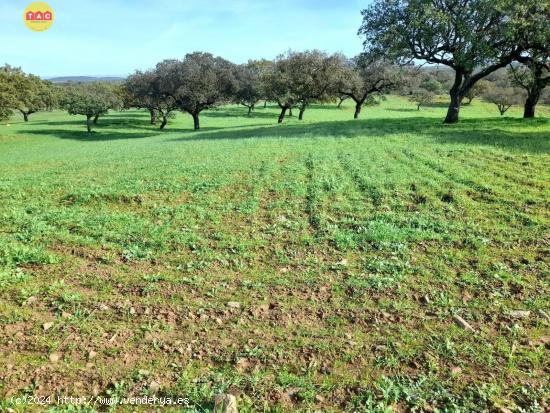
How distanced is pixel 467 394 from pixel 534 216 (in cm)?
714

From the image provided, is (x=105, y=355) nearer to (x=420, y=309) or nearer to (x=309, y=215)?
(x=420, y=309)

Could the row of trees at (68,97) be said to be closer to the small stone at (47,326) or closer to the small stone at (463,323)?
the small stone at (47,326)

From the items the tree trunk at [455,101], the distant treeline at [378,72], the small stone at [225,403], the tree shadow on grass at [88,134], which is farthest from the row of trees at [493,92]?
the small stone at [225,403]

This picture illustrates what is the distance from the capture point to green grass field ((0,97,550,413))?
4.62 metres

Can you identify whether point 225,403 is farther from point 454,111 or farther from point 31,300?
point 454,111

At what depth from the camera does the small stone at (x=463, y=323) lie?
5.64 m

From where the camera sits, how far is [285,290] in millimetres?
6742

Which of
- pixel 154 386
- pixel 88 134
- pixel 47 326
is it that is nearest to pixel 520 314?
pixel 154 386

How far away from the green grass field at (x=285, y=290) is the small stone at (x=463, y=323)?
0.09 meters

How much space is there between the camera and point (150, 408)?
169 inches

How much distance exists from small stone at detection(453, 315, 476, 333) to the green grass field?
85 millimetres

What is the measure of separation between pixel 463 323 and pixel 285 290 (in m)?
2.85

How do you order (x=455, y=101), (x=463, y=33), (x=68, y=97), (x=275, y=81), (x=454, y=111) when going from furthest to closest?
(x=68, y=97), (x=275, y=81), (x=455, y=101), (x=454, y=111), (x=463, y=33)

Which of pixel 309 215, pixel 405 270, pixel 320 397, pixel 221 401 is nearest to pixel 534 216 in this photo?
pixel 405 270
